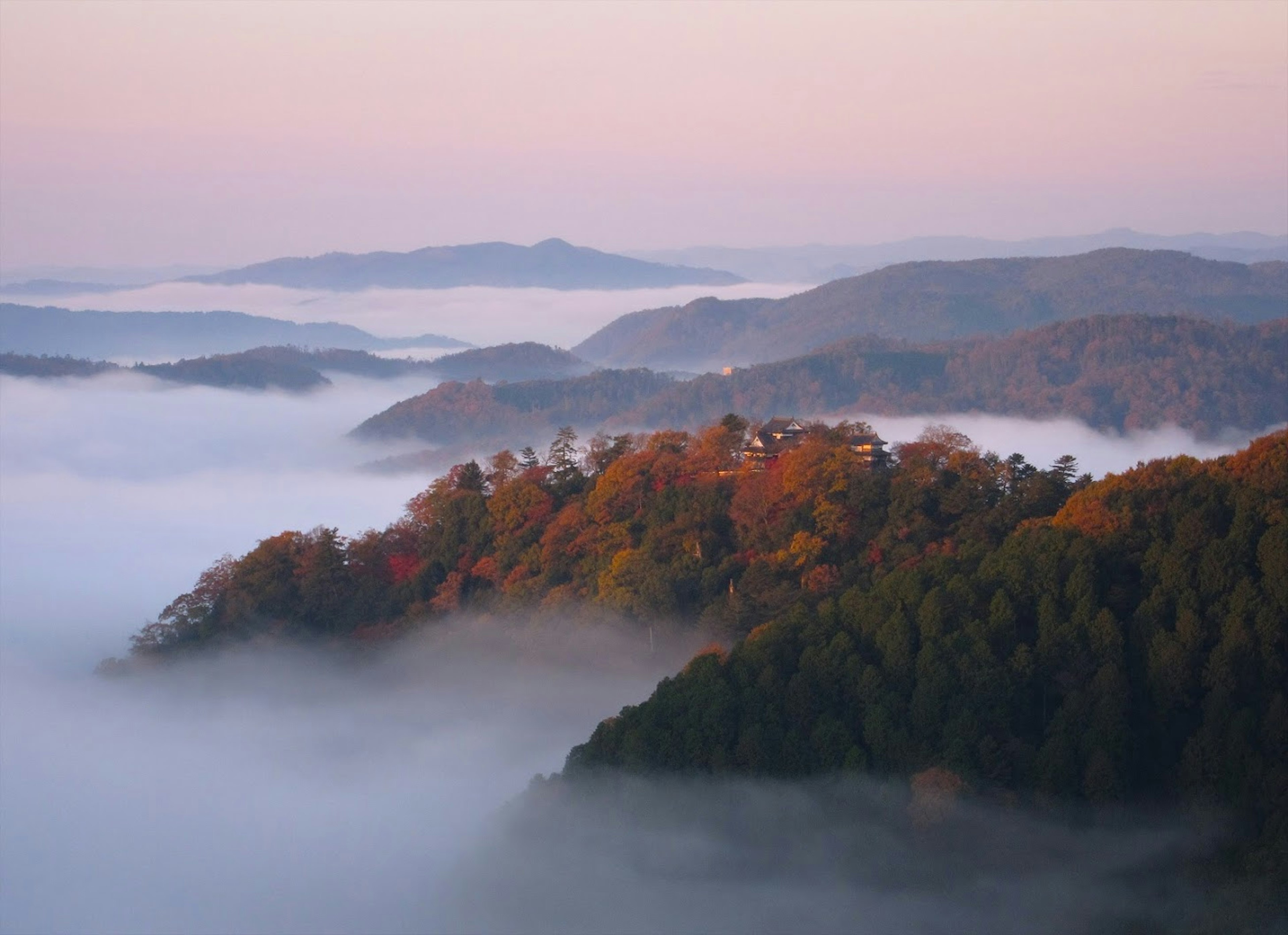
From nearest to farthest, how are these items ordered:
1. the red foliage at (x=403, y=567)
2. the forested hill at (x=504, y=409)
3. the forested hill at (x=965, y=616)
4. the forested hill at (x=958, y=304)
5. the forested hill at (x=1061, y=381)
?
the forested hill at (x=965, y=616)
the red foliage at (x=403, y=567)
the forested hill at (x=1061, y=381)
the forested hill at (x=504, y=409)
the forested hill at (x=958, y=304)

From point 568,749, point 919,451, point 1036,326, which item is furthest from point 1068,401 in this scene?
point 568,749

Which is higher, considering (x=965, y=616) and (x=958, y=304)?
(x=958, y=304)

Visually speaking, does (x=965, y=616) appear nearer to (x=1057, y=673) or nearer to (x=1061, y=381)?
(x=1057, y=673)

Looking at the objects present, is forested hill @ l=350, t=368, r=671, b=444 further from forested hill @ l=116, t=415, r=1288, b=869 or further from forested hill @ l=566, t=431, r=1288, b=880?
forested hill @ l=566, t=431, r=1288, b=880

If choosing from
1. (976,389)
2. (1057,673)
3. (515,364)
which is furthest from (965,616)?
(515,364)

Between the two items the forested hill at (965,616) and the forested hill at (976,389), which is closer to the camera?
the forested hill at (965,616)

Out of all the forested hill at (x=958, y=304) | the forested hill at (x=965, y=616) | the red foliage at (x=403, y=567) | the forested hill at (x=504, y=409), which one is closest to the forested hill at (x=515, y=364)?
the forested hill at (x=958, y=304)

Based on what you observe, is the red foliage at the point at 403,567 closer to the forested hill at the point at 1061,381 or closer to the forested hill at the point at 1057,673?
the forested hill at the point at 1057,673

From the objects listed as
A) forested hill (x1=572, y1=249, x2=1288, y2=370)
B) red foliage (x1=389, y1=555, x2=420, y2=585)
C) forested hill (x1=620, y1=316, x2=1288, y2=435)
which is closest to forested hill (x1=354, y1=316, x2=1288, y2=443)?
forested hill (x1=620, y1=316, x2=1288, y2=435)
